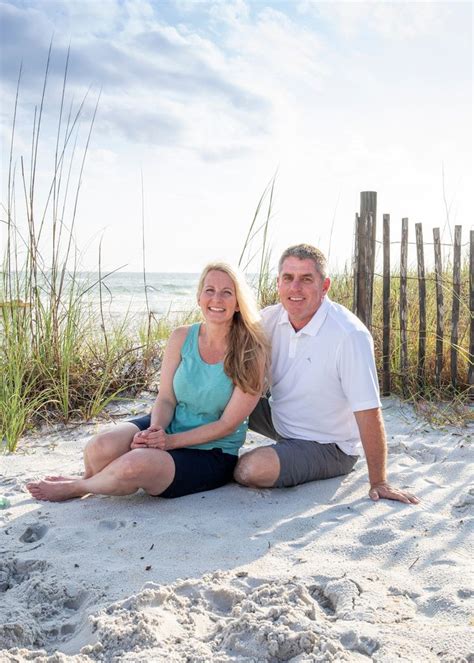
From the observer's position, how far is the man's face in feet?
10.7

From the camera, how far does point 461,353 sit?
5195 mm

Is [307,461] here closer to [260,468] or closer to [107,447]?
[260,468]

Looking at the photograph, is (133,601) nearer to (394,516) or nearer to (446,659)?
(446,659)

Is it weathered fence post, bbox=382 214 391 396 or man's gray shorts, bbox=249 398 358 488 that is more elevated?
weathered fence post, bbox=382 214 391 396

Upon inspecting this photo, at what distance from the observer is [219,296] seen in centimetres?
312

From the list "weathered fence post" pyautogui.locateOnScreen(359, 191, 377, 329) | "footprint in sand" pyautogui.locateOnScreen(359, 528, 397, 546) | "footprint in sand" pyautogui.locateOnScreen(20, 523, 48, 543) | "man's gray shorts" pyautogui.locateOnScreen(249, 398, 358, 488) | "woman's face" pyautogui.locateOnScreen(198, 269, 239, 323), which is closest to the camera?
"footprint in sand" pyautogui.locateOnScreen(359, 528, 397, 546)

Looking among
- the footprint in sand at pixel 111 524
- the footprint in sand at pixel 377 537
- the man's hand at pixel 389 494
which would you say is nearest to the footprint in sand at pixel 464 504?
the man's hand at pixel 389 494

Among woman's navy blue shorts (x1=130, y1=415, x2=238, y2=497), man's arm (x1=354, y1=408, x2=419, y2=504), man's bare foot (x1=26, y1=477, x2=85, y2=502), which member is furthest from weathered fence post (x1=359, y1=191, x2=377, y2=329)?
man's bare foot (x1=26, y1=477, x2=85, y2=502)

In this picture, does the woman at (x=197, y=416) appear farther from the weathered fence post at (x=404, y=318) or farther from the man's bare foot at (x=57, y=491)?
the weathered fence post at (x=404, y=318)

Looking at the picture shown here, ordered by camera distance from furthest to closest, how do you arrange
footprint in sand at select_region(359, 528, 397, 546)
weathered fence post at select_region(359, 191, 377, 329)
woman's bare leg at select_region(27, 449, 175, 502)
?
weathered fence post at select_region(359, 191, 377, 329), woman's bare leg at select_region(27, 449, 175, 502), footprint in sand at select_region(359, 528, 397, 546)

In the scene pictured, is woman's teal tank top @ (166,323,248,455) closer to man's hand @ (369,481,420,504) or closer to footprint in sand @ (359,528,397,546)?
man's hand @ (369,481,420,504)

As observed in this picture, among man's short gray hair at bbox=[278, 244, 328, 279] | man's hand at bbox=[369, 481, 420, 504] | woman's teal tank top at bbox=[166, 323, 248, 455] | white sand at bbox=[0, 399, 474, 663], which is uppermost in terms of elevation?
man's short gray hair at bbox=[278, 244, 328, 279]

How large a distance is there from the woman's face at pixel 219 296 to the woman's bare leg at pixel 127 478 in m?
0.68

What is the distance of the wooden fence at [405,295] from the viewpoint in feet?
16.9
